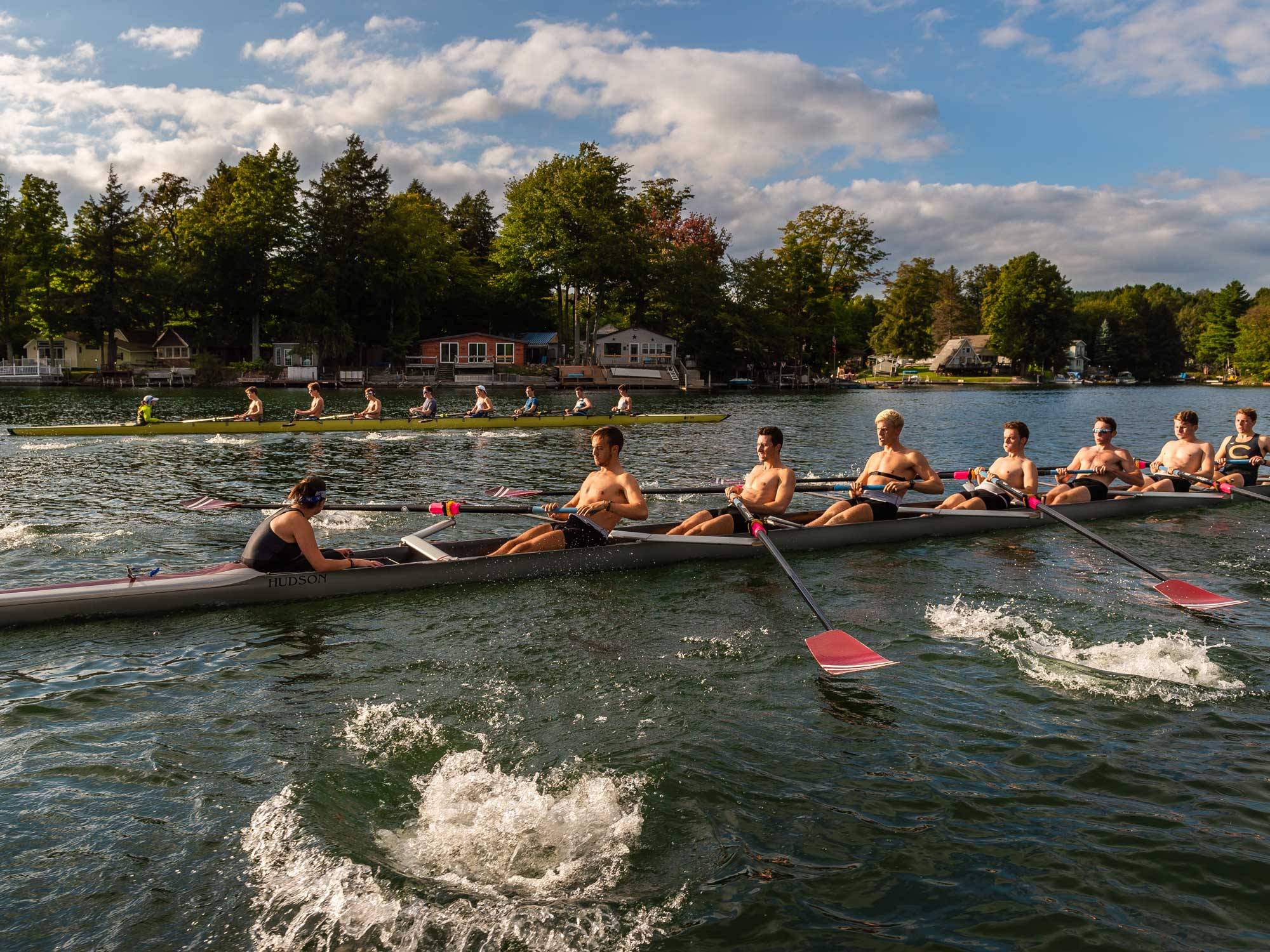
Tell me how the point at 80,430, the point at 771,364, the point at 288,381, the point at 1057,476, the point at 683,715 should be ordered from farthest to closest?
the point at 771,364 → the point at 288,381 → the point at 80,430 → the point at 1057,476 → the point at 683,715

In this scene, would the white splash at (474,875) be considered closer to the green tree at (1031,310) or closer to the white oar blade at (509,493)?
the white oar blade at (509,493)

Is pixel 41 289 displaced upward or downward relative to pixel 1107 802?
upward

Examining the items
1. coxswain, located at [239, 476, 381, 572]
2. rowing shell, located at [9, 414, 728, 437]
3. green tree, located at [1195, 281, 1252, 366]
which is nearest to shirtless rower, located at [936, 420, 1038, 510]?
coxswain, located at [239, 476, 381, 572]

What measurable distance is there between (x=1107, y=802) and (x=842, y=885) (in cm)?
212

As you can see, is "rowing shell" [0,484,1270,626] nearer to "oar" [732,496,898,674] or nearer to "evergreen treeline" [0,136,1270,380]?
"oar" [732,496,898,674]

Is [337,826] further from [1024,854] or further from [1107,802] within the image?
[1107,802]

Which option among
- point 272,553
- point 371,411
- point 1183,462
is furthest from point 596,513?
point 371,411

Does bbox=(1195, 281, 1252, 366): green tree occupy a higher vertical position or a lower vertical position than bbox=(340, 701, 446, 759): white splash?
higher

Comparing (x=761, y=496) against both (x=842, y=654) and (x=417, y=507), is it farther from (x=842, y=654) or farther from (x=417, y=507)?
(x=417, y=507)

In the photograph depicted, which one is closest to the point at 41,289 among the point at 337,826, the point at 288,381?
the point at 288,381

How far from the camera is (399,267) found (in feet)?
252

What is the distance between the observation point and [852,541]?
12594 millimetres

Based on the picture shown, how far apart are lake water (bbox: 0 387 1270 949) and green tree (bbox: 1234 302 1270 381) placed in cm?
13324

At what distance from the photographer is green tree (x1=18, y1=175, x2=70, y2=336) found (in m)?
71.8
